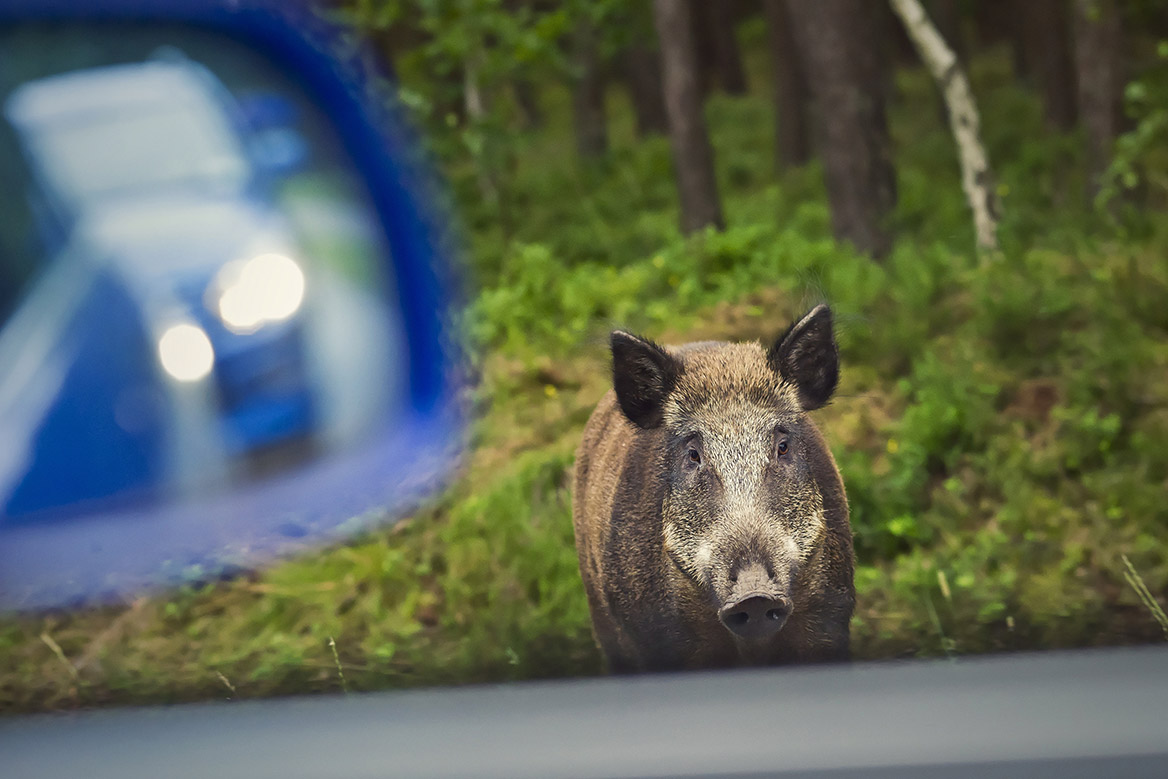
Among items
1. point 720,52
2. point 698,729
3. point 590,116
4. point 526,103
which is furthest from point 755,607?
point 720,52

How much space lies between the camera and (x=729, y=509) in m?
3.39

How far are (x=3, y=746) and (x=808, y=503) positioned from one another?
2045 millimetres

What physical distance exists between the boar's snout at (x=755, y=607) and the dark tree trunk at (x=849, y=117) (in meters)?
8.66

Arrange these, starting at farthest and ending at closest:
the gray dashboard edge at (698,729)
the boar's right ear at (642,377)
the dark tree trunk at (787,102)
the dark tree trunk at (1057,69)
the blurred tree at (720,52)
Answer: the blurred tree at (720,52) < the dark tree trunk at (787,102) < the dark tree trunk at (1057,69) < the boar's right ear at (642,377) < the gray dashboard edge at (698,729)

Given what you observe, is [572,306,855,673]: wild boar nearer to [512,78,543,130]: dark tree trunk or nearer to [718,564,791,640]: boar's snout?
[718,564,791,640]: boar's snout

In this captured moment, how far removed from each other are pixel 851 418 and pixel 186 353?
15.8 ft

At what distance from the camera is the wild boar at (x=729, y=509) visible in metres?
3.30

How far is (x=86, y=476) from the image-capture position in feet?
8.41

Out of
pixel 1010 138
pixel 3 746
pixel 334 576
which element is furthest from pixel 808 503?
pixel 1010 138

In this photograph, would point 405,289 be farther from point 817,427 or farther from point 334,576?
point 334,576

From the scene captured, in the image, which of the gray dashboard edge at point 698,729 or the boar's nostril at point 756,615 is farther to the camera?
the boar's nostril at point 756,615

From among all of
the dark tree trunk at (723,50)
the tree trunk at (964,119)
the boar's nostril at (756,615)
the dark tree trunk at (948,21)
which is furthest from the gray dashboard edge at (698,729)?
the dark tree trunk at (723,50)

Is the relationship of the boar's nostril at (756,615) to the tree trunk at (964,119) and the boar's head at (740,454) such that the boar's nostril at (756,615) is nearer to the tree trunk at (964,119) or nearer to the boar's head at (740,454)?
the boar's head at (740,454)

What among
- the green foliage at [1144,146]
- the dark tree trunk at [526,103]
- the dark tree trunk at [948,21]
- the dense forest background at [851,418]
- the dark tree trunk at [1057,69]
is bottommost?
the dense forest background at [851,418]
